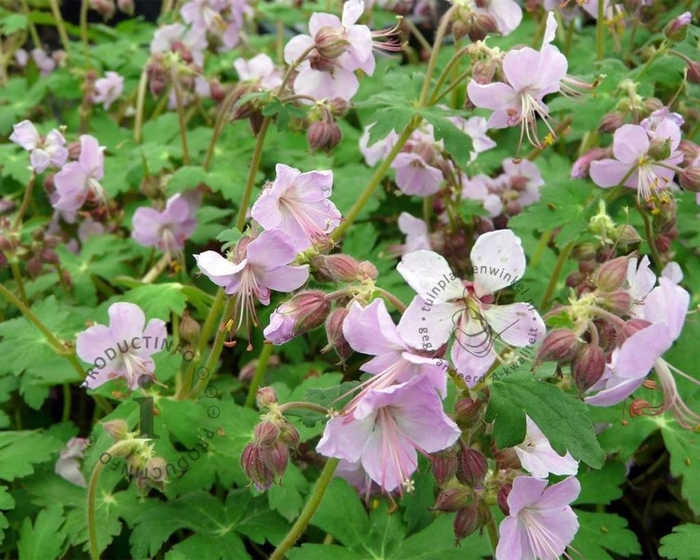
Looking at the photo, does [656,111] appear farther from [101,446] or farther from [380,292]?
[101,446]

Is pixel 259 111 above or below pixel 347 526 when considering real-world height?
above

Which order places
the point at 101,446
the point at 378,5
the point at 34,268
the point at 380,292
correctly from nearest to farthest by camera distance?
1. the point at 380,292
2. the point at 101,446
3. the point at 34,268
4. the point at 378,5

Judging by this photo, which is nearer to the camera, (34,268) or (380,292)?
(380,292)

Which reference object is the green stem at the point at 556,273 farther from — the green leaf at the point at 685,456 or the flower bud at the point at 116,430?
the flower bud at the point at 116,430

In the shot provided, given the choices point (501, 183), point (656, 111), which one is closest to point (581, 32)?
point (501, 183)

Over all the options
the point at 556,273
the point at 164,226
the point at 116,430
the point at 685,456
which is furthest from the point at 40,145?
the point at 685,456

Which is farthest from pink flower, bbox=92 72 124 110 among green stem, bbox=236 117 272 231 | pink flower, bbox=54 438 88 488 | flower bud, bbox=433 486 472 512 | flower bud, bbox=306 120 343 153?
flower bud, bbox=433 486 472 512

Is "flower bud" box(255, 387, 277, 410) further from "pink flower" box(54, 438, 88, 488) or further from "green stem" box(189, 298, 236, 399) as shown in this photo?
"pink flower" box(54, 438, 88, 488)
